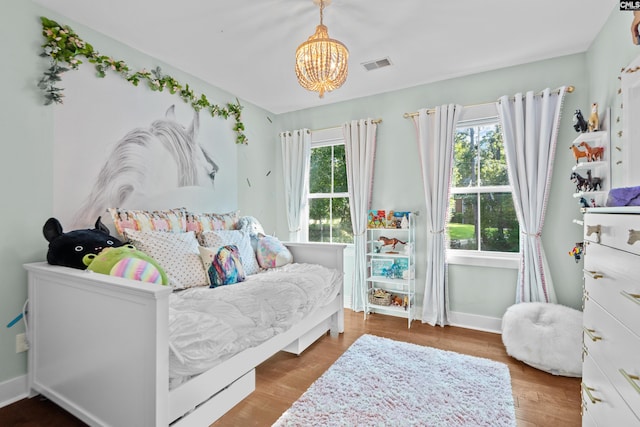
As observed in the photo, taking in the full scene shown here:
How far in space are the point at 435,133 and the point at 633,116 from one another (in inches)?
57.0

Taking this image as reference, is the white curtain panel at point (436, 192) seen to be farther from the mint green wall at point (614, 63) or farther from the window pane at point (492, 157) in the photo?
the mint green wall at point (614, 63)

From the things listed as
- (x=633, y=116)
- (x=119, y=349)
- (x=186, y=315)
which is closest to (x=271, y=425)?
(x=186, y=315)

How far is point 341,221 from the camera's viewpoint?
148 inches

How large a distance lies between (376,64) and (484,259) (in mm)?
2124

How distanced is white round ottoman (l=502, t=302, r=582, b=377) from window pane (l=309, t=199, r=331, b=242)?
2.15 meters

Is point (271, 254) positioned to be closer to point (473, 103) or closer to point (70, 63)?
point (70, 63)

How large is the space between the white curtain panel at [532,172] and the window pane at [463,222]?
41 cm

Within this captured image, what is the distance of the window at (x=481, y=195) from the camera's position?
2.91 metres

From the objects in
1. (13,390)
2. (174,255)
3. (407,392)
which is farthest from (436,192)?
(13,390)

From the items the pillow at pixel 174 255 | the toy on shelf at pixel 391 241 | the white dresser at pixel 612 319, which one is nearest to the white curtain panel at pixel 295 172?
the toy on shelf at pixel 391 241

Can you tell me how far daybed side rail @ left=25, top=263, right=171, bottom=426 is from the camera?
3.91ft

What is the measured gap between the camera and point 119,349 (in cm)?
130

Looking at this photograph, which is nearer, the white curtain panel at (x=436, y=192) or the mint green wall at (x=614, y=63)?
the mint green wall at (x=614, y=63)

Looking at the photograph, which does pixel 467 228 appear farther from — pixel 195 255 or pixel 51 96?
pixel 51 96
